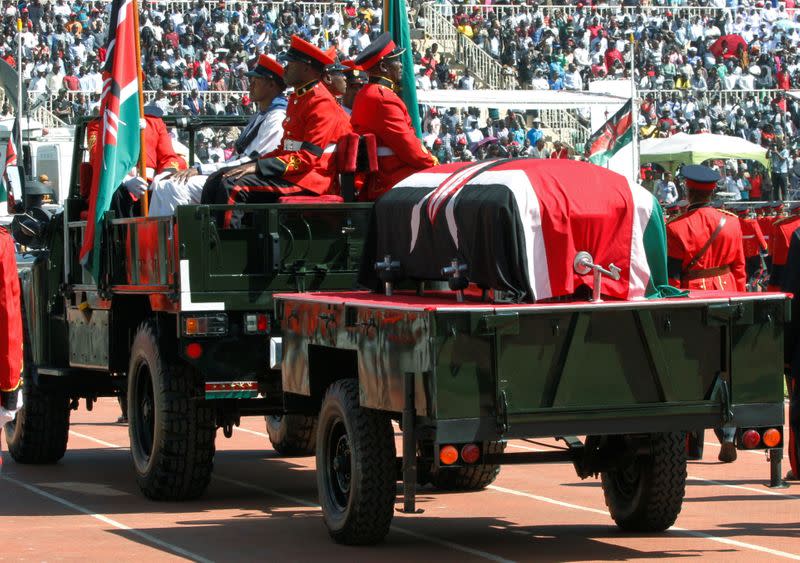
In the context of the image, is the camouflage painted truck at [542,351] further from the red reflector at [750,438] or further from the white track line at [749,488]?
the white track line at [749,488]

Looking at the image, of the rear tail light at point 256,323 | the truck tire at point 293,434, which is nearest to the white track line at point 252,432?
the truck tire at point 293,434

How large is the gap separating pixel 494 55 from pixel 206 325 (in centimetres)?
3750

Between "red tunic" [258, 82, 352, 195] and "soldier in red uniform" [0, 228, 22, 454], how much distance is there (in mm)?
4018

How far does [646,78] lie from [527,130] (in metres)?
6.95

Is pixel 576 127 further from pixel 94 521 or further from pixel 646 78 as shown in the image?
pixel 94 521

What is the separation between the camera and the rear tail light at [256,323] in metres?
10.6

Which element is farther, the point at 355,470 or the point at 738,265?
the point at 738,265

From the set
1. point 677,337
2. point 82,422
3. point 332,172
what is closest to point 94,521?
point 332,172

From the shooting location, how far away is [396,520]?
1002 cm

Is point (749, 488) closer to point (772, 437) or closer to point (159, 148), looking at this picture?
point (772, 437)

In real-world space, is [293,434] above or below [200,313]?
below

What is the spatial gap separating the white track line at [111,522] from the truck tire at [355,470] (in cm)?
71

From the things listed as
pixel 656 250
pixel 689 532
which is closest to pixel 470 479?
pixel 689 532

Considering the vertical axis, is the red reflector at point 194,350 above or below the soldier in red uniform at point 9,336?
below
